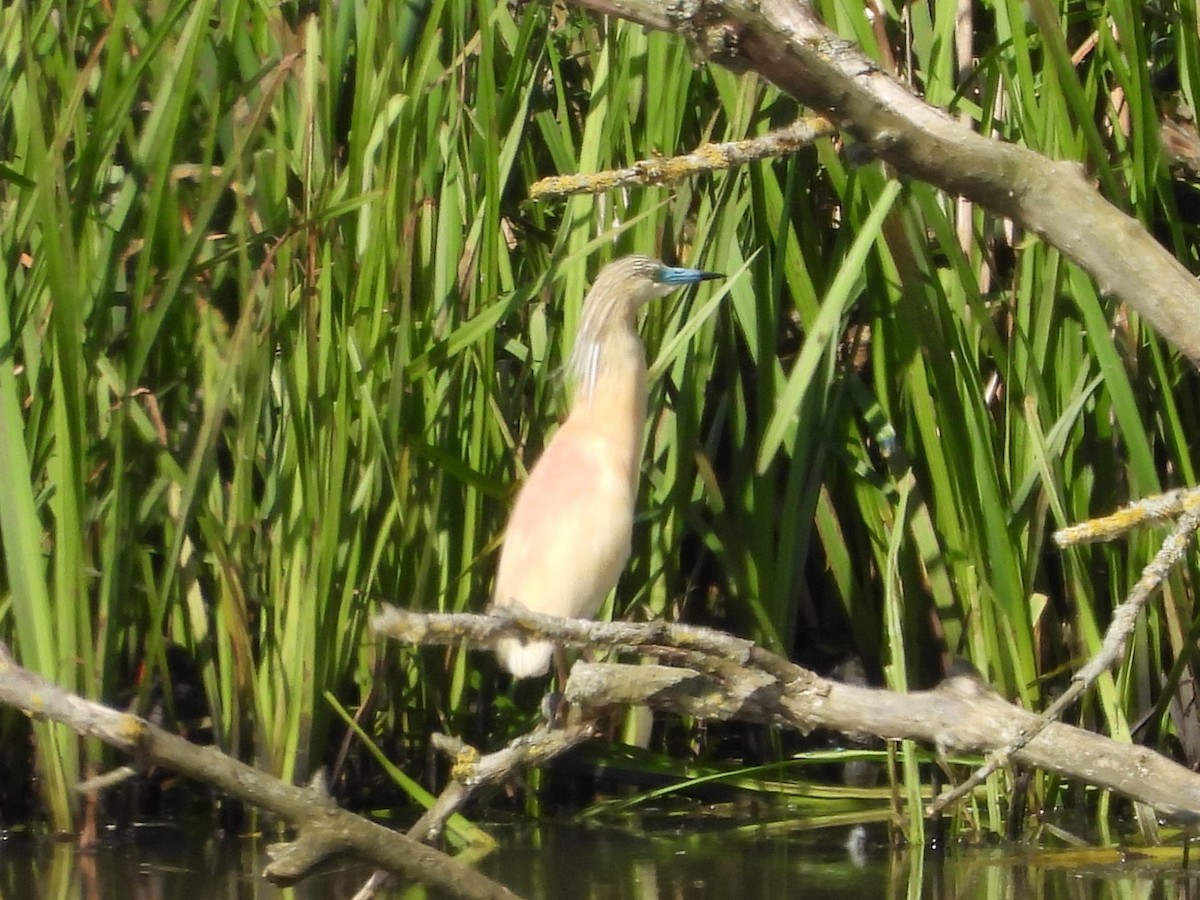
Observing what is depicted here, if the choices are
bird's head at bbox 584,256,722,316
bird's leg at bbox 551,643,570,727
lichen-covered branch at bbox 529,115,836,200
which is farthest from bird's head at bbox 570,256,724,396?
lichen-covered branch at bbox 529,115,836,200

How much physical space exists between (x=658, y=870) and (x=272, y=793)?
4.13ft

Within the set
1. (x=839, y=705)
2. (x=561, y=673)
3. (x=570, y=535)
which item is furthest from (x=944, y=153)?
(x=561, y=673)

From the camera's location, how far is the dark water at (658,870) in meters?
2.57

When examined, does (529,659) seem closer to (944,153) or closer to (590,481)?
(590,481)

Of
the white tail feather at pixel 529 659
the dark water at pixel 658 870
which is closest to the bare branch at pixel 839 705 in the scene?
the dark water at pixel 658 870

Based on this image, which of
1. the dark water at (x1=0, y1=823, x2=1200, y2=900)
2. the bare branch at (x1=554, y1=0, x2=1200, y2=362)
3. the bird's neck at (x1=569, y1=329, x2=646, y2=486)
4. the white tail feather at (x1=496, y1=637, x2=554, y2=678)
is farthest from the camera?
the bird's neck at (x1=569, y1=329, x2=646, y2=486)

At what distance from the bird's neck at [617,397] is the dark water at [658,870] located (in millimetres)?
645

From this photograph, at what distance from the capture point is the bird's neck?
9.54ft

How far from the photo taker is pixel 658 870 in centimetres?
275

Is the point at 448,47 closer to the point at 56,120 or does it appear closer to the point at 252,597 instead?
the point at 56,120

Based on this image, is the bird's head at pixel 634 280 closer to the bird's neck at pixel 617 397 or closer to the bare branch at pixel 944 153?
the bird's neck at pixel 617 397

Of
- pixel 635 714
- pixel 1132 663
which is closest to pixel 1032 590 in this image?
pixel 1132 663

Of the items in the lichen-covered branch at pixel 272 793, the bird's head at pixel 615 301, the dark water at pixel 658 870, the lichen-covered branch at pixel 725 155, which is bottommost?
the dark water at pixel 658 870

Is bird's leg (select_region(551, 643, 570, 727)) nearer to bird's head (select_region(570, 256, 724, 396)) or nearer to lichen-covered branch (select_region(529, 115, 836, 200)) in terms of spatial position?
bird's head (select_region(570, 256, 724, 396))
